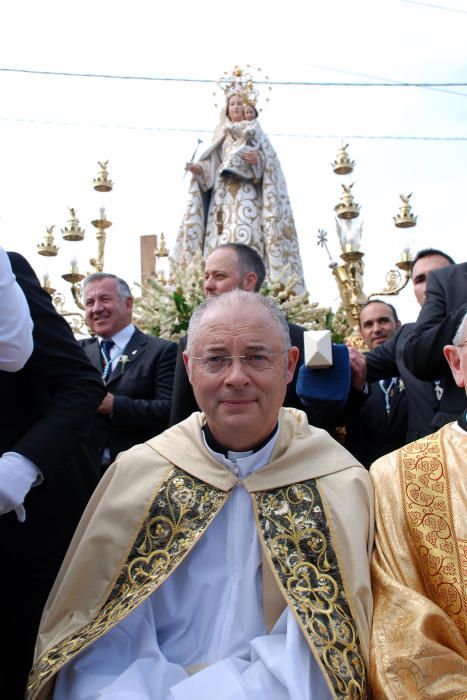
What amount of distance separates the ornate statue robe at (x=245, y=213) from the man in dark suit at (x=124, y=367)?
20.0ft

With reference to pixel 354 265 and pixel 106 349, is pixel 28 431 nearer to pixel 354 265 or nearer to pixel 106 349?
pixel 106 349

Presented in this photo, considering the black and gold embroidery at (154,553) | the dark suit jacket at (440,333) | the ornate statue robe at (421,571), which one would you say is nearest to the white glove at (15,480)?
the black and gold embroidery at (154,553)

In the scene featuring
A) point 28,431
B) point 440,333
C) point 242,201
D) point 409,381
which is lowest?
point 409,381

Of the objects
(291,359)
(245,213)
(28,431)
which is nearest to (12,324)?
(28,431)

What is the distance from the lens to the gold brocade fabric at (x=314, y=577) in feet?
6.87

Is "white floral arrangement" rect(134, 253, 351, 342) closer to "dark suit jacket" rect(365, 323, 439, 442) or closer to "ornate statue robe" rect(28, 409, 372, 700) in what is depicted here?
"dark suit jacket" rect(365, 323, 439, 442)

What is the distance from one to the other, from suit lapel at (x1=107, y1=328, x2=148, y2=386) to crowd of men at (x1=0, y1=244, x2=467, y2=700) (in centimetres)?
165

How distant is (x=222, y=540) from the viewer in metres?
2.50

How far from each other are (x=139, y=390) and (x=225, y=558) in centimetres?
235

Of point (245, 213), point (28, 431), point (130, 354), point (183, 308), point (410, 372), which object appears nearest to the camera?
point (28, 431)

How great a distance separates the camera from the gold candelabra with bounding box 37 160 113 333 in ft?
29.1

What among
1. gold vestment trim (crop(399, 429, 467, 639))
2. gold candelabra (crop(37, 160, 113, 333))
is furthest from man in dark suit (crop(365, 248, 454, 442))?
gold candelabra (crop(37, 160, 113, 333))

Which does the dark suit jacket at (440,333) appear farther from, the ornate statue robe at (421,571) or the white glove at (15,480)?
the white glove at (15,480)

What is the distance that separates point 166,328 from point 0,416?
3309mm
